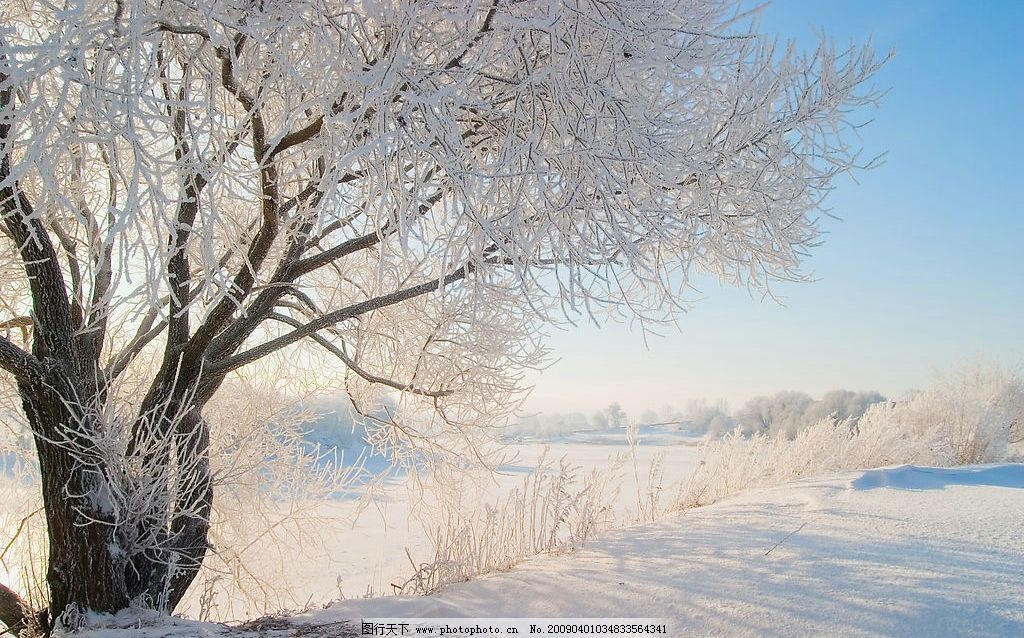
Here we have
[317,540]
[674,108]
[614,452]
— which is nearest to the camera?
[674,108]

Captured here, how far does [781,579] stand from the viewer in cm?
321

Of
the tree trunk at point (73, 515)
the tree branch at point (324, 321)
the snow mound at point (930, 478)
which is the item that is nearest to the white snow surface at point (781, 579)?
the tree trunk at point (73, 515)

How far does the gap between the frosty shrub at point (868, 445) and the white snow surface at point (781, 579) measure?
5.68 feet

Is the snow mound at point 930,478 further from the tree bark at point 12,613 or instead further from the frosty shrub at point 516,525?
the tree bark at point 12,613

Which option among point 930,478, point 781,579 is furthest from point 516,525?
point 930,478

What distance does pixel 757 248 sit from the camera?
4516 mm

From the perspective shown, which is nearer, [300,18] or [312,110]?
[300,18]

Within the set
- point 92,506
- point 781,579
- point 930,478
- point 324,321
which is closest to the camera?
point 781,579

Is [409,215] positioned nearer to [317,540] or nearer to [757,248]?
Answer: [757,248]

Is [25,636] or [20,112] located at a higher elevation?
[20,112]

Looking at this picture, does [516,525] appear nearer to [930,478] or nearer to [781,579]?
[781,579]

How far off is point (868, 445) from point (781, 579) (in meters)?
5.38

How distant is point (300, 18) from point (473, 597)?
2972 millimetres

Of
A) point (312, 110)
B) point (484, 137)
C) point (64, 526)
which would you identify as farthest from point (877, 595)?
point (64, 526)
